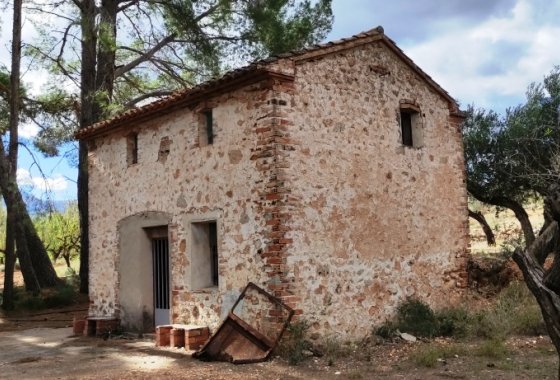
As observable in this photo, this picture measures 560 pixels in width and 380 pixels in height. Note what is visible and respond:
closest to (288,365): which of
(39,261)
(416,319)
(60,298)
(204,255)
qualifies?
(204,255)

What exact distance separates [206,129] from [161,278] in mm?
3304

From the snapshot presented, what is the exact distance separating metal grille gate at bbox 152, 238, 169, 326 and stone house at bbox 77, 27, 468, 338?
3 cm

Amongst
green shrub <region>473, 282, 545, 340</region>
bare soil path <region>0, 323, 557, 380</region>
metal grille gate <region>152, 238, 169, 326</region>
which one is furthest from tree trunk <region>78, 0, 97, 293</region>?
green shrub <region>473, 282, 545, 340</region>

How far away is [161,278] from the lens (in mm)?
11688

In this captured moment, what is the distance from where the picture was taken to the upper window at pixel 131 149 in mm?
12125

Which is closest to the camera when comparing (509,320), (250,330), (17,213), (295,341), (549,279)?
(549,279)

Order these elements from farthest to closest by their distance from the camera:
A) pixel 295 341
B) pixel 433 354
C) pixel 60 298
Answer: pixel 60 298
pixel 295 341
pixel 433 354

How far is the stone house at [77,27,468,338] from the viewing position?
29.7 feet

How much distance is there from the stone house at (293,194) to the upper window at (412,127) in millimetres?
28

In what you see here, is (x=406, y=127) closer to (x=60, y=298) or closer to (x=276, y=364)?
(x=276, y=364)

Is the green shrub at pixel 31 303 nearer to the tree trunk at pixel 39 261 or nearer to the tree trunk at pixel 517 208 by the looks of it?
the tree trunk at pixel 39 261

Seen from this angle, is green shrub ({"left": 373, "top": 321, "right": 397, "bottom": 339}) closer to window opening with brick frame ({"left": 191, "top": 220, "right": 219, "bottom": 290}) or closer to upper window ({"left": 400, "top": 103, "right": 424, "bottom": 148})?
window opening with brick frame ({"left": 191, "top": 220, "right": 219, "bottom": 290})

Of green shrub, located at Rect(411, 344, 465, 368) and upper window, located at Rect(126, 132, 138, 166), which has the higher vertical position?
upper window, located at Rect(126, 132, 138, 166)

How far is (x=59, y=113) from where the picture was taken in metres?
18.3
